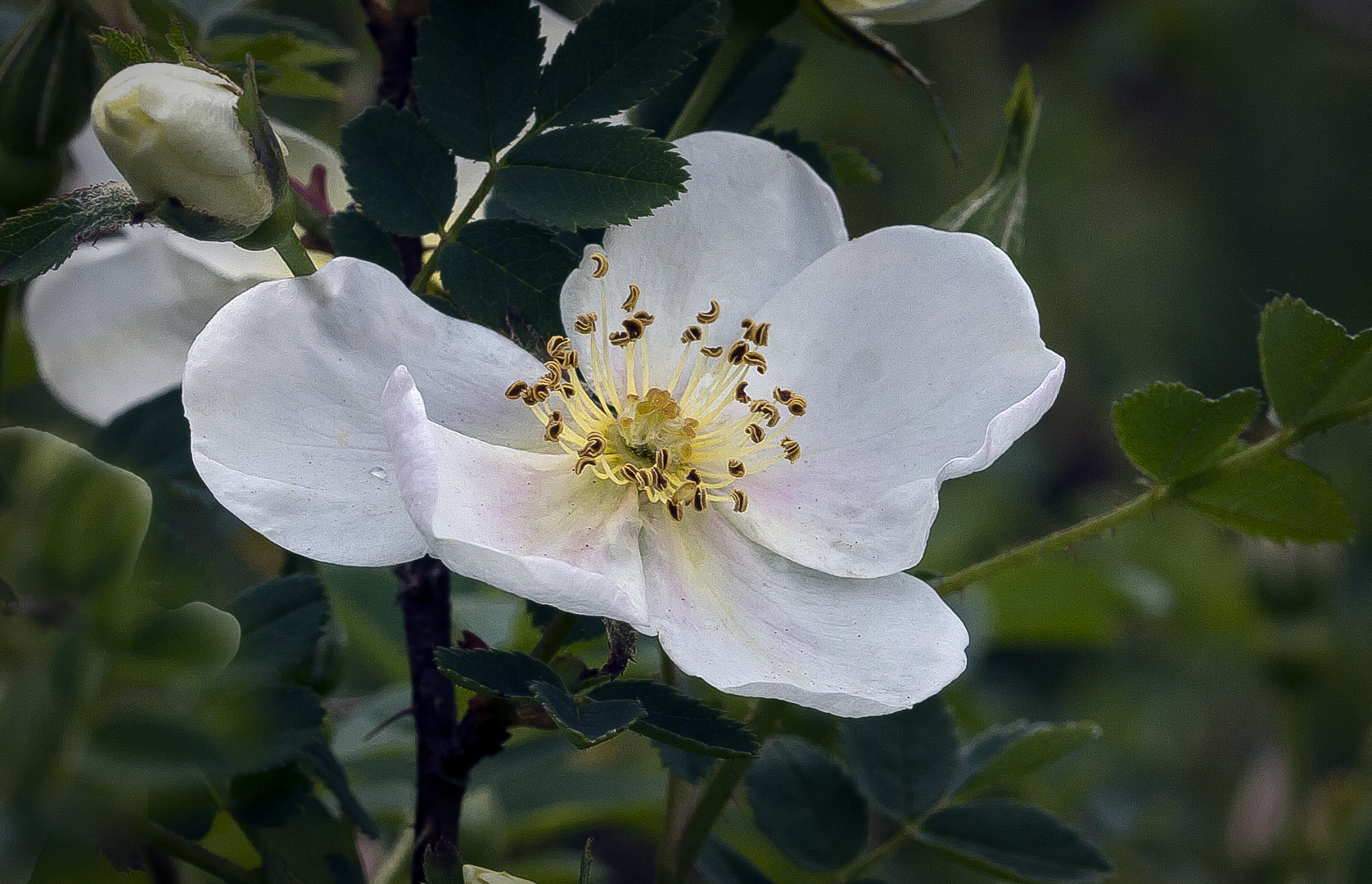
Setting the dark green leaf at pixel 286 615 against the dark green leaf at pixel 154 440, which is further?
the dark green leaf at pixel 154 440

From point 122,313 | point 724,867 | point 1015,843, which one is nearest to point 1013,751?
point 1015,843

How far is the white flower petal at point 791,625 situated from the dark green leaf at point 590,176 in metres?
0.25

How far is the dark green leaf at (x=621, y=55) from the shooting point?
2.75 feet

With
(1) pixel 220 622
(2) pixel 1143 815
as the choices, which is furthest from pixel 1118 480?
(1) pixel 220 622

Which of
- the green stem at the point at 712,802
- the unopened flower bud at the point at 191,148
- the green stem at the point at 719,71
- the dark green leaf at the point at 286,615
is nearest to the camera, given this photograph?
the unopened flower bud at the point at 191,148

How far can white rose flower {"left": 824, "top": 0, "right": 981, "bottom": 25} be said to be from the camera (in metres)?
0.94

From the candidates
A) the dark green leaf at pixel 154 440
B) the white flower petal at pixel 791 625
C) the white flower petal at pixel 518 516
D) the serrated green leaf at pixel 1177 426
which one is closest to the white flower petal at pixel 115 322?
the dark green leaf at pixel 154 440

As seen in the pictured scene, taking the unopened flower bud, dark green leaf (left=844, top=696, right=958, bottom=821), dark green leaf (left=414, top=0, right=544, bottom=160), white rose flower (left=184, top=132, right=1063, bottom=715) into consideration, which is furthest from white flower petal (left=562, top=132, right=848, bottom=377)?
dark green leaf (left=844, top=696, right=958, bottom=821)

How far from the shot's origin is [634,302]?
933 millimetres

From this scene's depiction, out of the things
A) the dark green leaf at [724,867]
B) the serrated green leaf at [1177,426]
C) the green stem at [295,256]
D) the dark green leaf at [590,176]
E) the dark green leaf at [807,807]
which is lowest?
the dark green leaf at [724,867]

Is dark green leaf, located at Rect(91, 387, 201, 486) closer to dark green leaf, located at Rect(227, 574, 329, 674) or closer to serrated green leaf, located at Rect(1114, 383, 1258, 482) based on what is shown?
dark green leaf, located at Rect(227, 574, 329, 674)

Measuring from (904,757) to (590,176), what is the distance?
536 millimetres

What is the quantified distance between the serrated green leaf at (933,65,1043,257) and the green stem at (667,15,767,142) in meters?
0.20

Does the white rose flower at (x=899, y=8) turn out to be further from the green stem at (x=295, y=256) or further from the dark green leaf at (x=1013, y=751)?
the dark green leaf at (x=1013, y=751)
